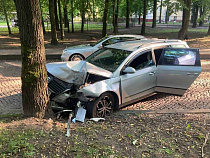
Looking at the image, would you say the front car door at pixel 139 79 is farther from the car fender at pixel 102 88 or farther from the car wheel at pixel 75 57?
the car wheel at pixel 75 57

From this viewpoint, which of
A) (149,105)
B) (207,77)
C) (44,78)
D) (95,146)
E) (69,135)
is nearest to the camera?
(95,146)

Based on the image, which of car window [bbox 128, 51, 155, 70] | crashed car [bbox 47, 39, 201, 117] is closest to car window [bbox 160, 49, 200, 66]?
crashed car [bbox 47, 39, 201, 117]

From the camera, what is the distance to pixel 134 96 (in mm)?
5582

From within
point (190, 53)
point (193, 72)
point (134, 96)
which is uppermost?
point (190, 53)

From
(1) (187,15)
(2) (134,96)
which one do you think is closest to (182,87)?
(2) (134,96)

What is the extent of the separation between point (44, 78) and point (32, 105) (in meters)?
0.60

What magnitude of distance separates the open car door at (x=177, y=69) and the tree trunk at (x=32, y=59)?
3208mm

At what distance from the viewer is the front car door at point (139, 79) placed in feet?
17.5

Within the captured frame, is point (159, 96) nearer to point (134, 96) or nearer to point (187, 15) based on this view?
point (134, 96)

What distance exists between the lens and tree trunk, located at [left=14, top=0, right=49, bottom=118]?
12.1 feet

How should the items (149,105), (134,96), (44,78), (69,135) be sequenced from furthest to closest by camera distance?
(149,105) → (134,96) → (44,78) → (69,135)

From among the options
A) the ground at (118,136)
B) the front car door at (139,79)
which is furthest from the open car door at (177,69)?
the ground at (118,136)

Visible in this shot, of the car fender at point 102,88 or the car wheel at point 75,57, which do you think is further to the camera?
the car wheel at point 75,57

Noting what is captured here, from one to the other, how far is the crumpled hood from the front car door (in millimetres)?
566
